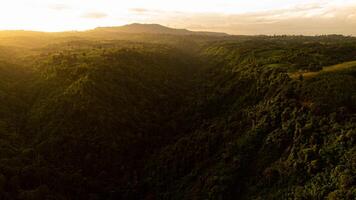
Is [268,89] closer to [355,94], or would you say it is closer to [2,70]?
[355,94]

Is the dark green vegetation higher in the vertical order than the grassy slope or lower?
lower

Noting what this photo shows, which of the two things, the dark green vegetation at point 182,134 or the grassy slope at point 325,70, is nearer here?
the dark green vegetation at point 182,134

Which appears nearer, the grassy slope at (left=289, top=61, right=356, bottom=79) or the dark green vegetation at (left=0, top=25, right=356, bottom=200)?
the dark green vegetation at (left=0, top=25, right=356, bottom=200)

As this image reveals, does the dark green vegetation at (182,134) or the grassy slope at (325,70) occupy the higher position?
the grassy slope at (325,70)

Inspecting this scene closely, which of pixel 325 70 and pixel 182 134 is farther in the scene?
pixel 182 134

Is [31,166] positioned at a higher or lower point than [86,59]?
lower

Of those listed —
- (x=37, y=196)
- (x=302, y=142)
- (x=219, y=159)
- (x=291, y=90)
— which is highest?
(x=291, y=90)

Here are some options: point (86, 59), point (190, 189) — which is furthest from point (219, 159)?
point (86, 59)

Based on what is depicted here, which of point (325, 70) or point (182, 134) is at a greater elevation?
point (325, 70)
